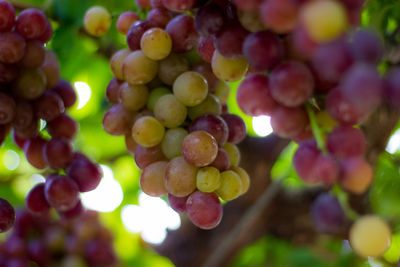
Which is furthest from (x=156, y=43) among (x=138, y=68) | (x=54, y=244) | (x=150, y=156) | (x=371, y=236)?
(x=54, y=244)

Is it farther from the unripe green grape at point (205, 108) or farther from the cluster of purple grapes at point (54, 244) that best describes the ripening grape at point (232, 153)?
the cluster of purple grapes at point (54, 244)

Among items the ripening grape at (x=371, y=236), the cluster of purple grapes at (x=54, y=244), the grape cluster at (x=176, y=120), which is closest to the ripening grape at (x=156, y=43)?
the grape cluster at (x=176, y=120)

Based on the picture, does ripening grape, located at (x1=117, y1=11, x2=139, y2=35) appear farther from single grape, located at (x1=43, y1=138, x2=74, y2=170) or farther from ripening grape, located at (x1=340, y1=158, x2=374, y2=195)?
ripening grape, located at (x1=340, y1=158, x2=374, y2=195)

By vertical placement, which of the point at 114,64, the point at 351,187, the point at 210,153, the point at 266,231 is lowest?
the point at 351,187

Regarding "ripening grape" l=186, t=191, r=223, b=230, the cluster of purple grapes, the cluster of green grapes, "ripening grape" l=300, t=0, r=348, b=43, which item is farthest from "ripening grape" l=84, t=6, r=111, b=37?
the cluster of purple grapes

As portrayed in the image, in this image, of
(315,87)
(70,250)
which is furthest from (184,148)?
(70,250)

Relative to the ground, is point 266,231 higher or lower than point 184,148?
higher

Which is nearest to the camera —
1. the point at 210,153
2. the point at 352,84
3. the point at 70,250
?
the point at 352,84

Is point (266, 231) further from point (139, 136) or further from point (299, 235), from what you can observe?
point (139, 136)
